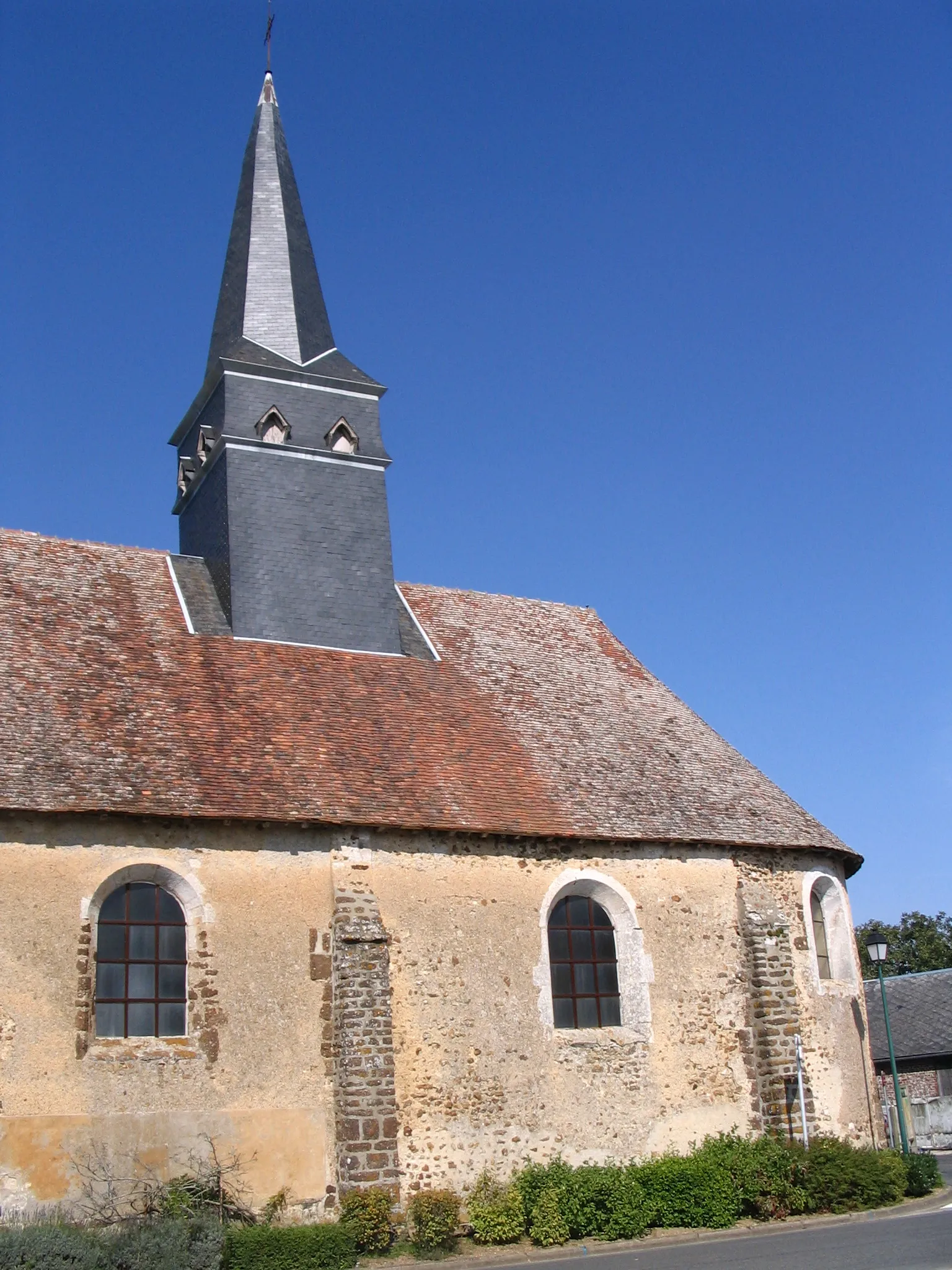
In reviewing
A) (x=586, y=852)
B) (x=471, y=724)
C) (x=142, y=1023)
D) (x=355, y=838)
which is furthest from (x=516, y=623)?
(x=142, y=1023)

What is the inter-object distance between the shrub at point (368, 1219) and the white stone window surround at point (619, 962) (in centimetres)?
344

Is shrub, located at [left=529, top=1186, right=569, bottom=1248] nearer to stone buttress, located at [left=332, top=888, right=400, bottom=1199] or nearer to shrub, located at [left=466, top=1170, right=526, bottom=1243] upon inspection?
shrub, located at [left=466, top=1170, right=526, bottom=1243]

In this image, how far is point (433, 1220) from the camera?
46.7 feet

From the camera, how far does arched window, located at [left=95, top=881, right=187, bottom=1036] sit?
1447cm

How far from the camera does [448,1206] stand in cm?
1443

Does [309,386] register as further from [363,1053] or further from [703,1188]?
[703,1188]

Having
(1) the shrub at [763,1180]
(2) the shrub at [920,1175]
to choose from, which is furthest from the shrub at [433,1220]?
(2) the shrub at [920,1175]

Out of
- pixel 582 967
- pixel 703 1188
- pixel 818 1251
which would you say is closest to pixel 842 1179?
pixel 703 1188

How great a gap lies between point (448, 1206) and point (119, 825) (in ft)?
19.6

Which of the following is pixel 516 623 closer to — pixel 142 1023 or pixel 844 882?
pixel 844 882

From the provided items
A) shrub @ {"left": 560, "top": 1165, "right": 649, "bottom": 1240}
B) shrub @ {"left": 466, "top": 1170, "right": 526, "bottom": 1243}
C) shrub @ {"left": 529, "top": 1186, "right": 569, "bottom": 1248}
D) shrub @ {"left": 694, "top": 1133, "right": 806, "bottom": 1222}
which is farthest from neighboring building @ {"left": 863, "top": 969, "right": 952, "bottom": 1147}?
shrub @ {"left": 466, "top": 1170, "right": 526, "bottom": 1243}

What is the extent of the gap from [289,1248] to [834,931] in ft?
33.8

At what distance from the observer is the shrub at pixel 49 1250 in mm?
11234

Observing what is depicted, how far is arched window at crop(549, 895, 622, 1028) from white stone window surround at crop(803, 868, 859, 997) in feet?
11.6
